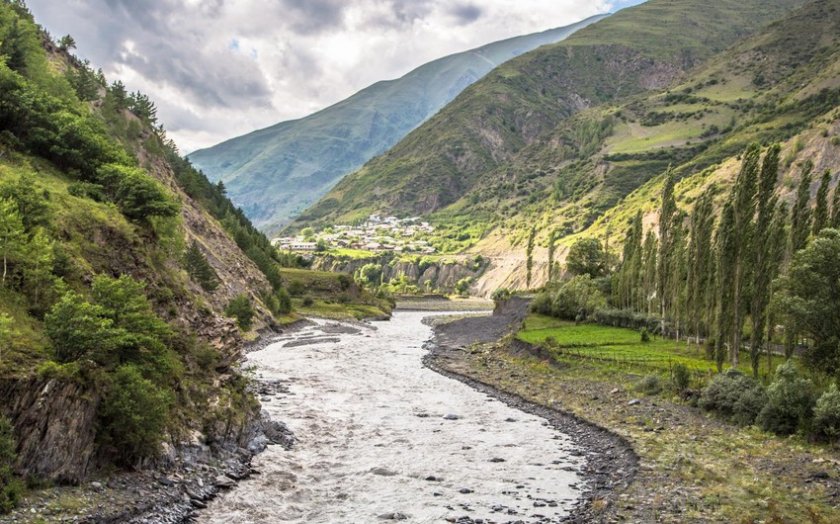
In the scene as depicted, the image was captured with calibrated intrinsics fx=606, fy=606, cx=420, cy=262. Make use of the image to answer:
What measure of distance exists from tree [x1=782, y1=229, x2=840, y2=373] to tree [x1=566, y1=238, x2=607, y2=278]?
101348 mm

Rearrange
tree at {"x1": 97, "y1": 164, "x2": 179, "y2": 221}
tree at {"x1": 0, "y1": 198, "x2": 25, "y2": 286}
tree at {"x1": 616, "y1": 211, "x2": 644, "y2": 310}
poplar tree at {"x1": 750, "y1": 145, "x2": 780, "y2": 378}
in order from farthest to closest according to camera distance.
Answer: tree at {"x1": 616, "y1": 211, "x2": 644, "y2": 310} < poplar tree at {"x1": 750, "y1": 145, "x2": 780, "y2": 378} < tree at {"x1": 97, "y1": 164, "x2": 179, "y2": 221} < tree at {"x1": 0, "y1": 198, "x2": 25, "y2": 286}

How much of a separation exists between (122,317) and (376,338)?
7804cm

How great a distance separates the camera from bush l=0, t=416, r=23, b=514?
18.9 metres

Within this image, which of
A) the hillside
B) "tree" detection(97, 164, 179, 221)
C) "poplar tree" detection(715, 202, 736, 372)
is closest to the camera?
the hillside

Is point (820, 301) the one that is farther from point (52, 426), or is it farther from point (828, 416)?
point (52, 426)

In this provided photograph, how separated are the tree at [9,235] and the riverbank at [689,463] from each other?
1051 inches

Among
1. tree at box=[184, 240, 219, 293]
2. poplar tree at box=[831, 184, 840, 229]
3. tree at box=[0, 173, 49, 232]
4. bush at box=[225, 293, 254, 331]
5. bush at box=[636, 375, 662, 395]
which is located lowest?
bush at box=[636, 375, 662, 395]

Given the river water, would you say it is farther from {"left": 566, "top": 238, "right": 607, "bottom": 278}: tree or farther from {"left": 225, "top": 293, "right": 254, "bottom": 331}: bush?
{"left": 566, "top": 238, "right": 607, "bottom": 278}: tree

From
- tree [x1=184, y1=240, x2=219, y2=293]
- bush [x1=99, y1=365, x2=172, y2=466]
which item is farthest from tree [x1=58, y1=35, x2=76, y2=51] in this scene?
bush [x1=99, y1=365, x2=172, y2=466]

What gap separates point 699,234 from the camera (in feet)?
229

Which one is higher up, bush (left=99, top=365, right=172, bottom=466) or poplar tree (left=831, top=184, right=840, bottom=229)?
poplar tree (left=831, top=184, right=840, bottom=229)

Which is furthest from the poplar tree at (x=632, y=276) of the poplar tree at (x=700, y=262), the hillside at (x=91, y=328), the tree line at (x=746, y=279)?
the hillside at (x=91, y=328)

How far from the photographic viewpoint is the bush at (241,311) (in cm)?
8806

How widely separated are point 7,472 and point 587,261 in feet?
438
